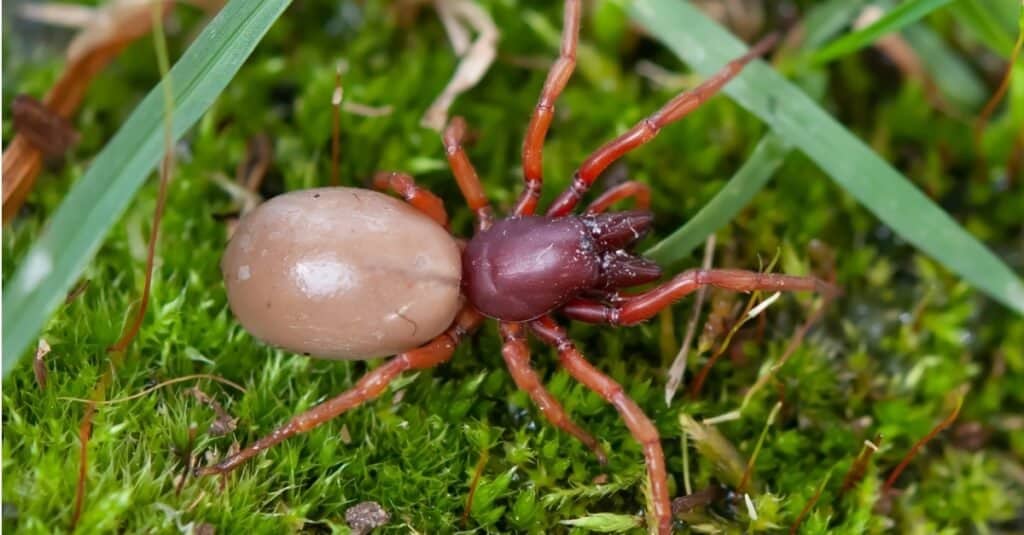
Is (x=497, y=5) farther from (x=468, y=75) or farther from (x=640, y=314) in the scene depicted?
(x=640, y=314)

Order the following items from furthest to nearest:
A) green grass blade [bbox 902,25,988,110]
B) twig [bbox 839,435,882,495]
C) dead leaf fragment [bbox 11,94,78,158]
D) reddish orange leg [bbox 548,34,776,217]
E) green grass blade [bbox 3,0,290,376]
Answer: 1. green grass blade [bbox 902,25,988,110]
2. dead leaf fragment [bbox 11,94,78,158]
3. reddish orange leg [bbox 548,34,776,217]
4. twig [bbox 839,435,882,495]
5. green grass blade [bbox 3,0,290,376]

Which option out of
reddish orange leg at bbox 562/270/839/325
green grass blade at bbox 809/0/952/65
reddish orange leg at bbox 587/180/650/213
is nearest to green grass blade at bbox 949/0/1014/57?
green grass blade at bbox 809/0/952/65

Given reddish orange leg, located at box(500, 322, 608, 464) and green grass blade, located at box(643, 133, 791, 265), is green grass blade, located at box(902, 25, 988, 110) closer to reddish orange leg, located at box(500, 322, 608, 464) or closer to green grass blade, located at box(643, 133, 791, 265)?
green grass blade, located at box(643, 133, 791, 265)

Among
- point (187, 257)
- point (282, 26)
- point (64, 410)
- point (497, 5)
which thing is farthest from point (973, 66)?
point (64, 410)

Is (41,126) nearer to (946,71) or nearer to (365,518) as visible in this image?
(365,518)

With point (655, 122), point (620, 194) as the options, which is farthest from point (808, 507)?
point (655, 122)

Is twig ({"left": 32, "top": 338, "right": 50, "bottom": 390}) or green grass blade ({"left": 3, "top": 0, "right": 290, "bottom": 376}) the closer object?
green grass blade ({"left": 3, "top": 0, "right": 290, "bottom": 376})
